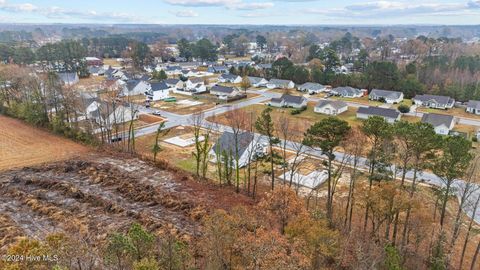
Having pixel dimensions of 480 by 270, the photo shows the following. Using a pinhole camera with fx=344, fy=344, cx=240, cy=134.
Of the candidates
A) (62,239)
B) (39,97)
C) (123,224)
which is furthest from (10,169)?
(62,239)

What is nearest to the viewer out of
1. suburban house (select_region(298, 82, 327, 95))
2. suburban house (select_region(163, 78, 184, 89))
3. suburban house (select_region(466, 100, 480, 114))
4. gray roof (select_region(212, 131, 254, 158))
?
gray roof (select_region(212, 131, 254, 158))

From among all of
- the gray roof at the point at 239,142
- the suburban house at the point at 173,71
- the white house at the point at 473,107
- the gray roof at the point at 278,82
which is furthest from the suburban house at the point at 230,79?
the gray roof at the point at 239,142

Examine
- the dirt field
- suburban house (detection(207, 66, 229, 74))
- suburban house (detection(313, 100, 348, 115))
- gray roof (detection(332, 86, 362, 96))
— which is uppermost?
suburban house (detection(207, 66, 229, 74))

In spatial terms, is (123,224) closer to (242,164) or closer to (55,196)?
(55,196)

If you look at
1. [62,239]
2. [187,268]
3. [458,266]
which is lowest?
[458,266]

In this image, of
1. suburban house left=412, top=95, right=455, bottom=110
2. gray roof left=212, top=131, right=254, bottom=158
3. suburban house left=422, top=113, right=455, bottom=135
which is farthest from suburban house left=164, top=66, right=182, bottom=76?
suburban house left=422, top=113, right=455, bottom=135

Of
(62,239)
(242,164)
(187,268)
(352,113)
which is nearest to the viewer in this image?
(62,239)

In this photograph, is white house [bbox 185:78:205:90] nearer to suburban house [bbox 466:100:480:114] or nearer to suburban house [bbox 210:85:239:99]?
suburban house [bbox 210:85:239:99]

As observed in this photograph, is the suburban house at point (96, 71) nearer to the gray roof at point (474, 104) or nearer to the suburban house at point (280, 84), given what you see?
the suburban house at point (280, 84)
